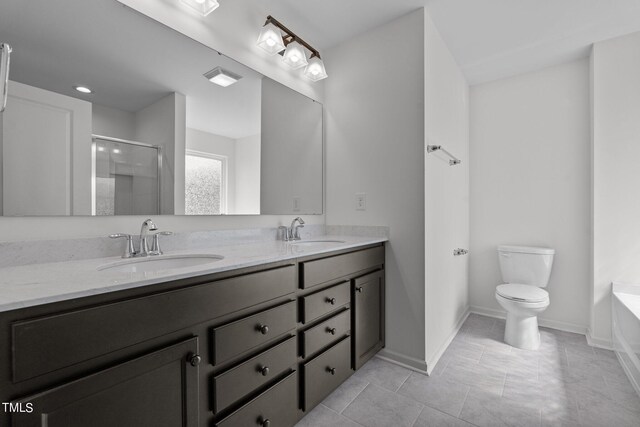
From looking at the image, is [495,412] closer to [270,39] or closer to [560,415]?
[560,415]

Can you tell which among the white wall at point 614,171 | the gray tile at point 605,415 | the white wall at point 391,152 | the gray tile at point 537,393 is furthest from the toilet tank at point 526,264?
the white wall at point 391,152

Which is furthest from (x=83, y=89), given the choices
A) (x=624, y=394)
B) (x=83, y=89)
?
(x=624, y=394)

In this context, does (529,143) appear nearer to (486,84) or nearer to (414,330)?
(486,84)

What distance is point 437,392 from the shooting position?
1625 mm

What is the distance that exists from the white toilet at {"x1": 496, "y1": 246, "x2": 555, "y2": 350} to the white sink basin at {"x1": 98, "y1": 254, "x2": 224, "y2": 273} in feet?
6.83

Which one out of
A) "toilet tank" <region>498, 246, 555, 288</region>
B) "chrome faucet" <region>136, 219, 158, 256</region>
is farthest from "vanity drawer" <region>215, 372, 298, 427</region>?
"toilet tank" <region>498, 246, 555, 288</region>

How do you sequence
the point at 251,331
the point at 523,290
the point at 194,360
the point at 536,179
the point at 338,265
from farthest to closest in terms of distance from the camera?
the point at 536,179 → the point at 523,290 → the point at 338,265 → the point at 251,331 → the point at 194,360

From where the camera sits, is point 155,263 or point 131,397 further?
point 155,263

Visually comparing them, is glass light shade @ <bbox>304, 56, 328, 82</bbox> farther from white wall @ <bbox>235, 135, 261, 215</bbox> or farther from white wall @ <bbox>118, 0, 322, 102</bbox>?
white wall @ <bbox>235, 135, 261, 215</bbox>

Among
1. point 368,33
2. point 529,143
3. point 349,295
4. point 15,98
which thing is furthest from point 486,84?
point 15,98

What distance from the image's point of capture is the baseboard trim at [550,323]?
2.40 metres

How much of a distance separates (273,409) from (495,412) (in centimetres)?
112

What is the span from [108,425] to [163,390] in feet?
0.44

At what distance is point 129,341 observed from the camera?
0.77m
